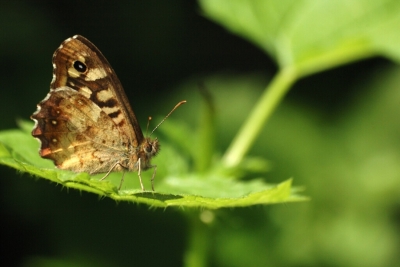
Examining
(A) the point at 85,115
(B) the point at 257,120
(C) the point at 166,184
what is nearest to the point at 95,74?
(A) the point at 85,115

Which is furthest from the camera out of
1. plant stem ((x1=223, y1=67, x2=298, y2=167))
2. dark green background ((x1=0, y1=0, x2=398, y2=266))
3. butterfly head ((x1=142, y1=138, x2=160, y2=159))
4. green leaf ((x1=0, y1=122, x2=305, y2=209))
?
dark green background ((x1=0, y1=0, x2=398, y2=266))

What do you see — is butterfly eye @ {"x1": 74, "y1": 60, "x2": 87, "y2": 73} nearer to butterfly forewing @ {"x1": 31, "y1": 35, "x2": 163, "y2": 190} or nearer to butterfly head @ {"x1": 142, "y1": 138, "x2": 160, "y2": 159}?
butterfly forewing @ {"x1": 31, "y1": 35, "x2": 163, "y2": 190}

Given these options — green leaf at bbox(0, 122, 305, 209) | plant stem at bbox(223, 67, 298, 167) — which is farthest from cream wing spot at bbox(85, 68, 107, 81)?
plant stem at bbox(223, 67, 298, 167)

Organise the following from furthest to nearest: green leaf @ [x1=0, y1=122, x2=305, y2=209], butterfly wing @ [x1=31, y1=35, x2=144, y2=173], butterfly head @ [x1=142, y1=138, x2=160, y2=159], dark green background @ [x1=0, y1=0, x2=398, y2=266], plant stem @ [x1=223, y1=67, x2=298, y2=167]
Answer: dark green background @ [x1=0, y1=0, x2=398, y2=266]
plant stem @ [x1=223, y1=67, x2=298, y2=167]
butterfly head @ [x1=142, y1=138, x2=160, y2=159]
butterfly wing @ [x1=31, y1=35, x2=144, y2=173]
green leaf @ [x1=0, y1=122, x2=305, y2=209]

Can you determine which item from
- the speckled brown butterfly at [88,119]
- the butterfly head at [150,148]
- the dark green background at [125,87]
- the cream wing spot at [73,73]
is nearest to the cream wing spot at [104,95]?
the speckled brown butterfly at [88,119]

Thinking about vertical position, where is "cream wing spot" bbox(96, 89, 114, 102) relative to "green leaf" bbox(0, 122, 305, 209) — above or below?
above

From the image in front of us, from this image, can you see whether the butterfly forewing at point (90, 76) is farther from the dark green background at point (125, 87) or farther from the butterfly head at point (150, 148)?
the dark green background at point (125, 87)
